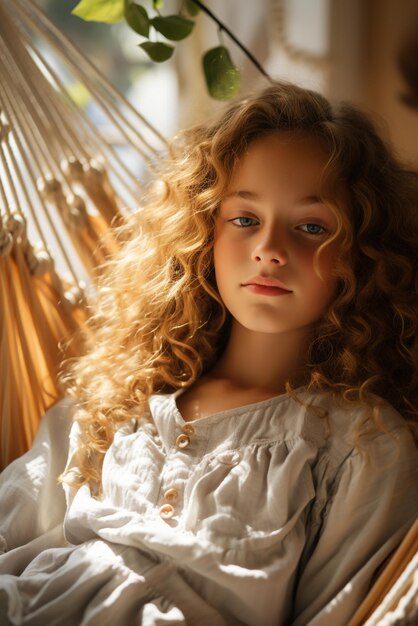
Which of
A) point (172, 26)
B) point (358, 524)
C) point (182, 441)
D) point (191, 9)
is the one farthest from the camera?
point (191, 9)

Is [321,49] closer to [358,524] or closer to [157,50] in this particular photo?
[157,50]

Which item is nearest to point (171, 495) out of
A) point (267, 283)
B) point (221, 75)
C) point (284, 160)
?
point (267, 283)

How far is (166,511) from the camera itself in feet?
2.93

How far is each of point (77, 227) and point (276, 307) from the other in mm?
399

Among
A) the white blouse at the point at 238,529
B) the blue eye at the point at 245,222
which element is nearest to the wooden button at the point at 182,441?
the white blouse at the point at 238,529

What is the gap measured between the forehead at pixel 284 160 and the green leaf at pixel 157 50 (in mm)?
308

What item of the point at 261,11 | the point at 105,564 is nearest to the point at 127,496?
the point at 105,564

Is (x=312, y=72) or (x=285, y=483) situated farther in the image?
(x=312, y=72)

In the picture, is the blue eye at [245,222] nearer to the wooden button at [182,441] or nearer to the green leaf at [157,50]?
the wooden button at [182,441]

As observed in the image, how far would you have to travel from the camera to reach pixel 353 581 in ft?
2.66

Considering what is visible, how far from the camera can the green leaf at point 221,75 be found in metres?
1.19

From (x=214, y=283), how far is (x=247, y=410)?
20 centimetres

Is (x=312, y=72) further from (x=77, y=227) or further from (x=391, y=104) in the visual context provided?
(x=77, y=227)

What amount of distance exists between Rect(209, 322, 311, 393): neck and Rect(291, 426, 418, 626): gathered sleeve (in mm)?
142
